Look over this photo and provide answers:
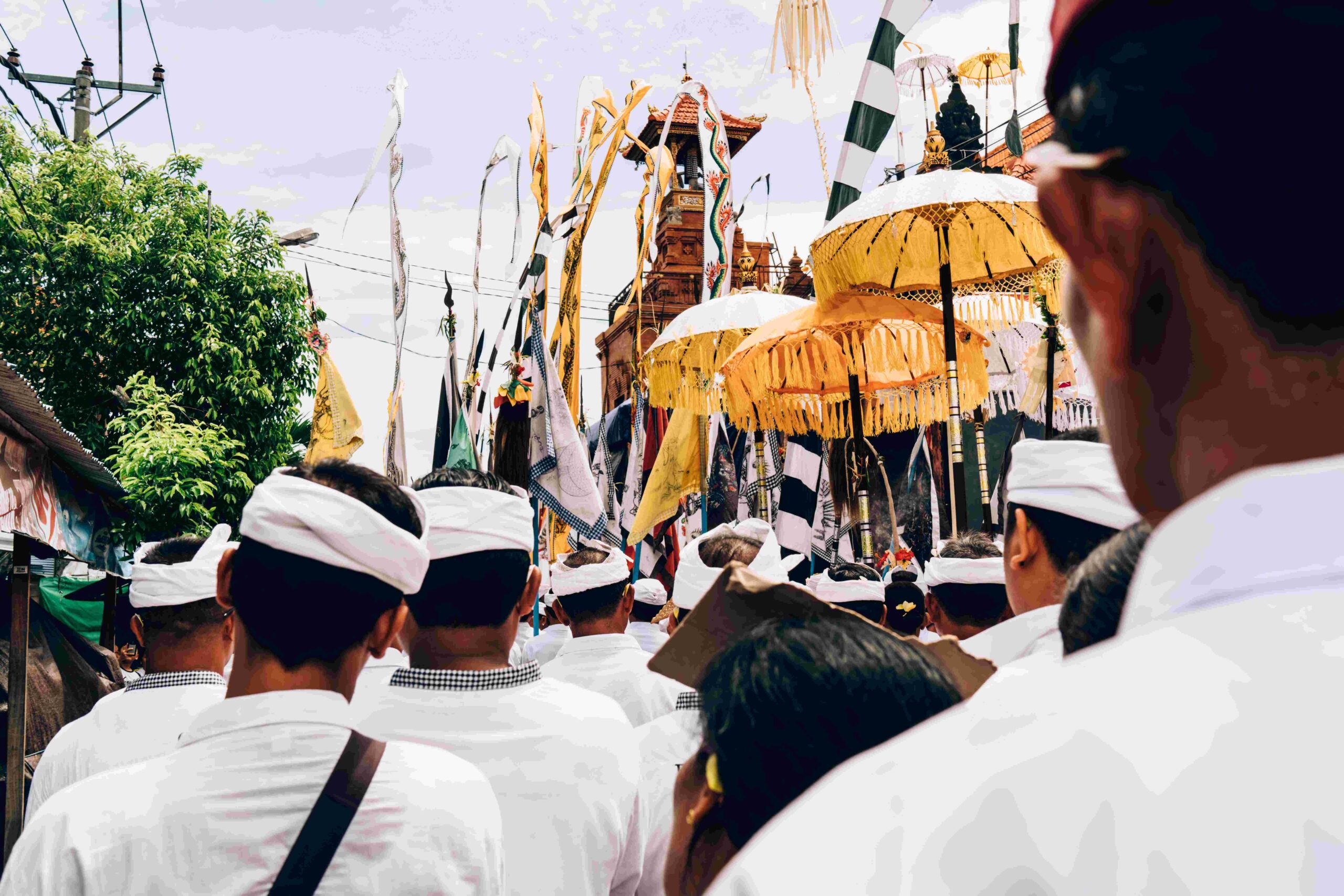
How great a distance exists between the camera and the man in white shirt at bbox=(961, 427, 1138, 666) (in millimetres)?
2537

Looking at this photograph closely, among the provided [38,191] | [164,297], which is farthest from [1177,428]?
[38,191]

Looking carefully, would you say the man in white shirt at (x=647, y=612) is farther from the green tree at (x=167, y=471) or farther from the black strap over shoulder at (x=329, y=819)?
the green tree at (x=167, y=471)

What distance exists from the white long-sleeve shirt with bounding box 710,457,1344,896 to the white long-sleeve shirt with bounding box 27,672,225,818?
9.50ft

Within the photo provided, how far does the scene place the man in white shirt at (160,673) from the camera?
3.04m

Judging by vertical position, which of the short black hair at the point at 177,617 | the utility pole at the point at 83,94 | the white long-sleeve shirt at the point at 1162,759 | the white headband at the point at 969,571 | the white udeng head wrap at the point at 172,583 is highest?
the utility pole at the point at 83,94

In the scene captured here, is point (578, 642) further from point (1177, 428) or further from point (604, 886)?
point (1177, 428)

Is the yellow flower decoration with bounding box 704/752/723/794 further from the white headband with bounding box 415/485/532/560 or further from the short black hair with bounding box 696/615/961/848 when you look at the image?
the white headband with bounding box 415/485/532/560

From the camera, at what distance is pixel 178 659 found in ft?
10.7

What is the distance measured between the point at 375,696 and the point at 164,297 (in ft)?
50.7

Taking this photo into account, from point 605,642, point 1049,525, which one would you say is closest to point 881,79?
point 605,642

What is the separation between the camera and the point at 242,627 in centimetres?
179

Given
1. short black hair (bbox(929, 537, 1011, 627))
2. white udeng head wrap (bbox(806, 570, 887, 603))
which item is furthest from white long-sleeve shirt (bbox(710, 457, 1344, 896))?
white udeng head wrap (bbox(806, 570, 887, 603))

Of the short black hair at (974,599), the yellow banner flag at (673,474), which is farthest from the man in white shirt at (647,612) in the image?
the short black hair at (974,599)

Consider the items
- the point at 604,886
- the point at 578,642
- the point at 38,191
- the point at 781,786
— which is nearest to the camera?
the point at 781,786
